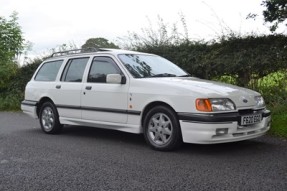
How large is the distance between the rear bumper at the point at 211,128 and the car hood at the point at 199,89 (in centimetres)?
31

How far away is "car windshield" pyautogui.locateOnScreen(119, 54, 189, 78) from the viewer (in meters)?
7.15

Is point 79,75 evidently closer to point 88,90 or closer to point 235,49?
point 88,90

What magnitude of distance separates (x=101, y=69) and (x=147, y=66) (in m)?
0.88

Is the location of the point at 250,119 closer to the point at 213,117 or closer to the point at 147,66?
the point at 213,117

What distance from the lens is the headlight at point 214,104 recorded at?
19.5 ft

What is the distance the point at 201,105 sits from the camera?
5980 mm

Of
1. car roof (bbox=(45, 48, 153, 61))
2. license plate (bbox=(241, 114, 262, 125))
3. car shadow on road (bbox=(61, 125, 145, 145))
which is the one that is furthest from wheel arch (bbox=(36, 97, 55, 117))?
license plate (bbox=(241, 114, 262, 125))

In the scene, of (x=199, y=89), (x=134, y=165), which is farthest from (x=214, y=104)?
(x=134, y=165)

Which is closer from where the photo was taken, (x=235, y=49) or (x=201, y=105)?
(x=201, y=105)

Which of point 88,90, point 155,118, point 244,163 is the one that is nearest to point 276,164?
point 244,163

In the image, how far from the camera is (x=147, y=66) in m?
7.37

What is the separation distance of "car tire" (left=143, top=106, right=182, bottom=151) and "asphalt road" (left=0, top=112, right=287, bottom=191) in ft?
0.49

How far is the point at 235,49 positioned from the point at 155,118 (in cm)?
420

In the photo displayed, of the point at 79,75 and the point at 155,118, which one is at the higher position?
the point at 79,75
